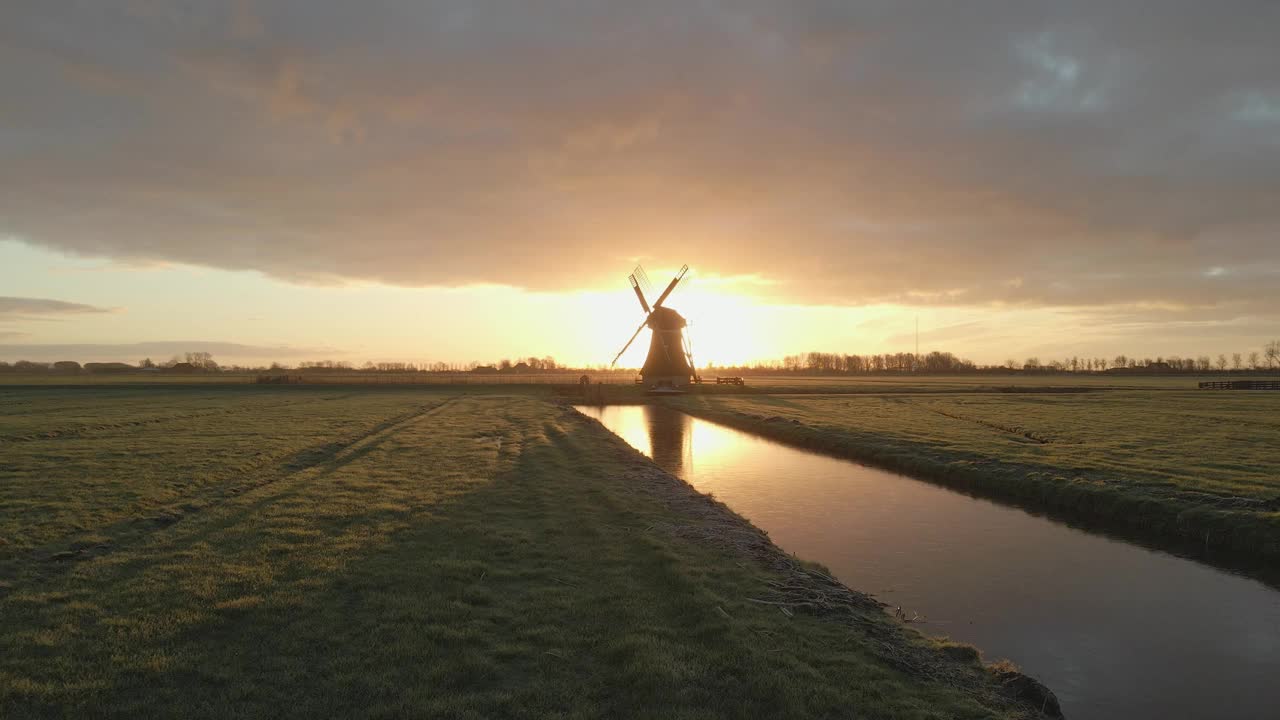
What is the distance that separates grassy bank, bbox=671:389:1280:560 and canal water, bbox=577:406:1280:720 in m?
1.94

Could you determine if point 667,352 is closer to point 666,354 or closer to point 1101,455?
point 666,354

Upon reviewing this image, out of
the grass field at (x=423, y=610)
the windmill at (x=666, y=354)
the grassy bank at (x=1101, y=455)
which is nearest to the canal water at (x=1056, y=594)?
the grass field at (x=423, y=610)

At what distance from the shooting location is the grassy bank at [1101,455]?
17969 mm

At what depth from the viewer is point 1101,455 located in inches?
1051

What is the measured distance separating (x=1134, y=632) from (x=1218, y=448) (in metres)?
22.7

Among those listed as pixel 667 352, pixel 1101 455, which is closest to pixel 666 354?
pixel 667 352

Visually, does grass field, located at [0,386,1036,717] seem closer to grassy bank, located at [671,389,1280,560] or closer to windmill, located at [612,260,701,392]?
grassy bank, located at [671,389,1280,560]

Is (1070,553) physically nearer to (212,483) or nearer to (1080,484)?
(1080,484)

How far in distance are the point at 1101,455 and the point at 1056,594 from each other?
1679cm

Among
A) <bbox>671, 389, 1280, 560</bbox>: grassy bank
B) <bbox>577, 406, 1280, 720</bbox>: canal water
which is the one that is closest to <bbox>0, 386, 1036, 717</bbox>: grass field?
<bbox>577, 406, 1280, 720</bbox>: canal water

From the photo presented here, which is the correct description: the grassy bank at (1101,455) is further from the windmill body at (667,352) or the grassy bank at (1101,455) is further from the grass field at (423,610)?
the windmill body at (667,352)

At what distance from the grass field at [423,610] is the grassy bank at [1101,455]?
37.7ft

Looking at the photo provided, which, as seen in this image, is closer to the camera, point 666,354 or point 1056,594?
point 1056,594

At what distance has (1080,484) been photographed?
2164cm
